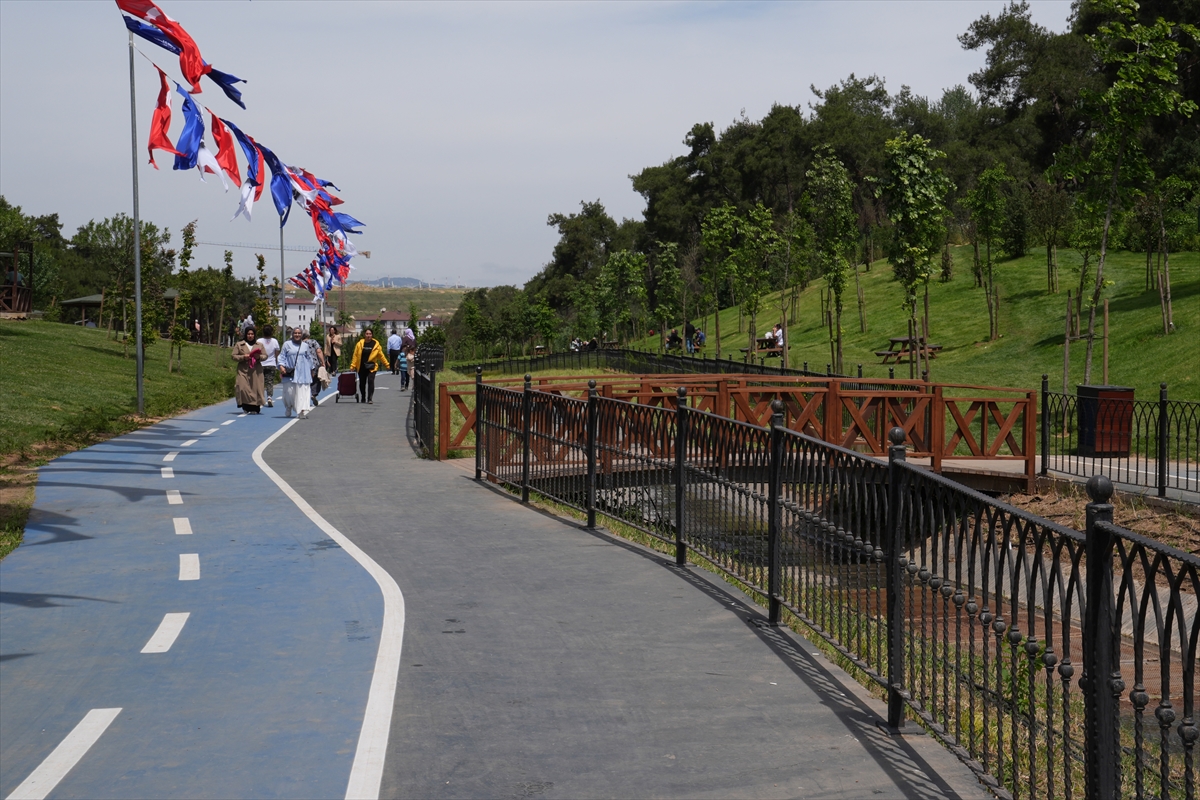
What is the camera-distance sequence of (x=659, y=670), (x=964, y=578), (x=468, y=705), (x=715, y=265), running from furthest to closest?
1. (x=715, y=265)
2. (x=659, y=670)
3. (x=468, y=705)
4. (x=964, y=578)

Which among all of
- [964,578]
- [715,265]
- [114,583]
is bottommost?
[114,583]

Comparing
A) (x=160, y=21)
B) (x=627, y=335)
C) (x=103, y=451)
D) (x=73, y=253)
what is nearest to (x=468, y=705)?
(x=160, y=21)

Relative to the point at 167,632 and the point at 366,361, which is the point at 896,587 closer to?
the point at 167,632

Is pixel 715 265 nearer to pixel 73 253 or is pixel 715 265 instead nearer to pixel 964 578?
pixel 964 578

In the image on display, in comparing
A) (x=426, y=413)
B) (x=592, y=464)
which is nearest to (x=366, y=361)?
(x=426, y=413)

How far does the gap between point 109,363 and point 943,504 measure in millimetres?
38137

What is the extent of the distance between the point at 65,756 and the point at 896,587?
12.5 ft

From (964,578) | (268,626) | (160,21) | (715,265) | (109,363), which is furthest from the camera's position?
(715,265)

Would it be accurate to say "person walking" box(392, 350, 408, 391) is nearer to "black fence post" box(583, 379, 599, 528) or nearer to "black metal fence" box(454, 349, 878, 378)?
"black metal fence" box(454, 349, 878, 378)

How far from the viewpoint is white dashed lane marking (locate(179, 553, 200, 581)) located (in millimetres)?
9273

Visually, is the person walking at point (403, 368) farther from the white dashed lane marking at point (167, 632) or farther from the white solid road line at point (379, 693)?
the white dashed lane marking at point (167, 632)

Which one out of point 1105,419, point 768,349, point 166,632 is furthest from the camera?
point 768,349

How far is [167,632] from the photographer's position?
24.8 feet

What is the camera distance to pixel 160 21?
13.6 meters
